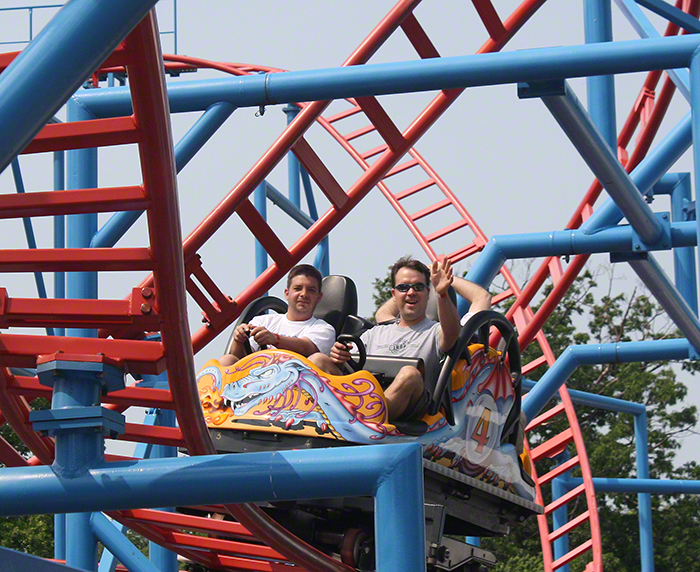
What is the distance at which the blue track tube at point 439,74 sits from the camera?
301cm

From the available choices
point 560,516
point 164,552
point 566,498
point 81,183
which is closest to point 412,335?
point 81,183

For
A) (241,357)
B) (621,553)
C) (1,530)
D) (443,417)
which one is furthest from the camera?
(621,553)

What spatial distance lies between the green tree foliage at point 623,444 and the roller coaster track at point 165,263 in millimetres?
10694

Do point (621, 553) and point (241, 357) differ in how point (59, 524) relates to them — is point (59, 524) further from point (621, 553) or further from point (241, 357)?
point (621, 553)

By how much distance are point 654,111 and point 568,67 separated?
223cm

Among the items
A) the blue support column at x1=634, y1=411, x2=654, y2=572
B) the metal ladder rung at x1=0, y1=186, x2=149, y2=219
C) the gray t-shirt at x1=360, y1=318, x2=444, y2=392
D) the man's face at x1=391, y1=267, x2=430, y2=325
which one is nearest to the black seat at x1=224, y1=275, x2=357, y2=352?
the gray t-shirt at x1=360, y1=318, x2=444, y2=392

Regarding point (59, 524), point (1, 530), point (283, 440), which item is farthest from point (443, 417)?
point (1, 530)

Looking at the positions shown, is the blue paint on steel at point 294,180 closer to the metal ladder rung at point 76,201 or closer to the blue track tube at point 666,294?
the blue track tube at point 666,294

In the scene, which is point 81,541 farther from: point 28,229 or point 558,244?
point 558,244

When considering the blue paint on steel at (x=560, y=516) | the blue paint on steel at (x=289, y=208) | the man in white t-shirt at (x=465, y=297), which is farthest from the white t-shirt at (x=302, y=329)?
the blue paint on steel at (x=560, y=516)

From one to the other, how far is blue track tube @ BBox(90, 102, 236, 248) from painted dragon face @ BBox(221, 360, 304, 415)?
669mm

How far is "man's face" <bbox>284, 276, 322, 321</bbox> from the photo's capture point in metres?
3.68

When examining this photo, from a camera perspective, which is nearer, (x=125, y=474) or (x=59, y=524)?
(x=125, y=474)

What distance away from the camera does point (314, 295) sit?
12.2 ft
